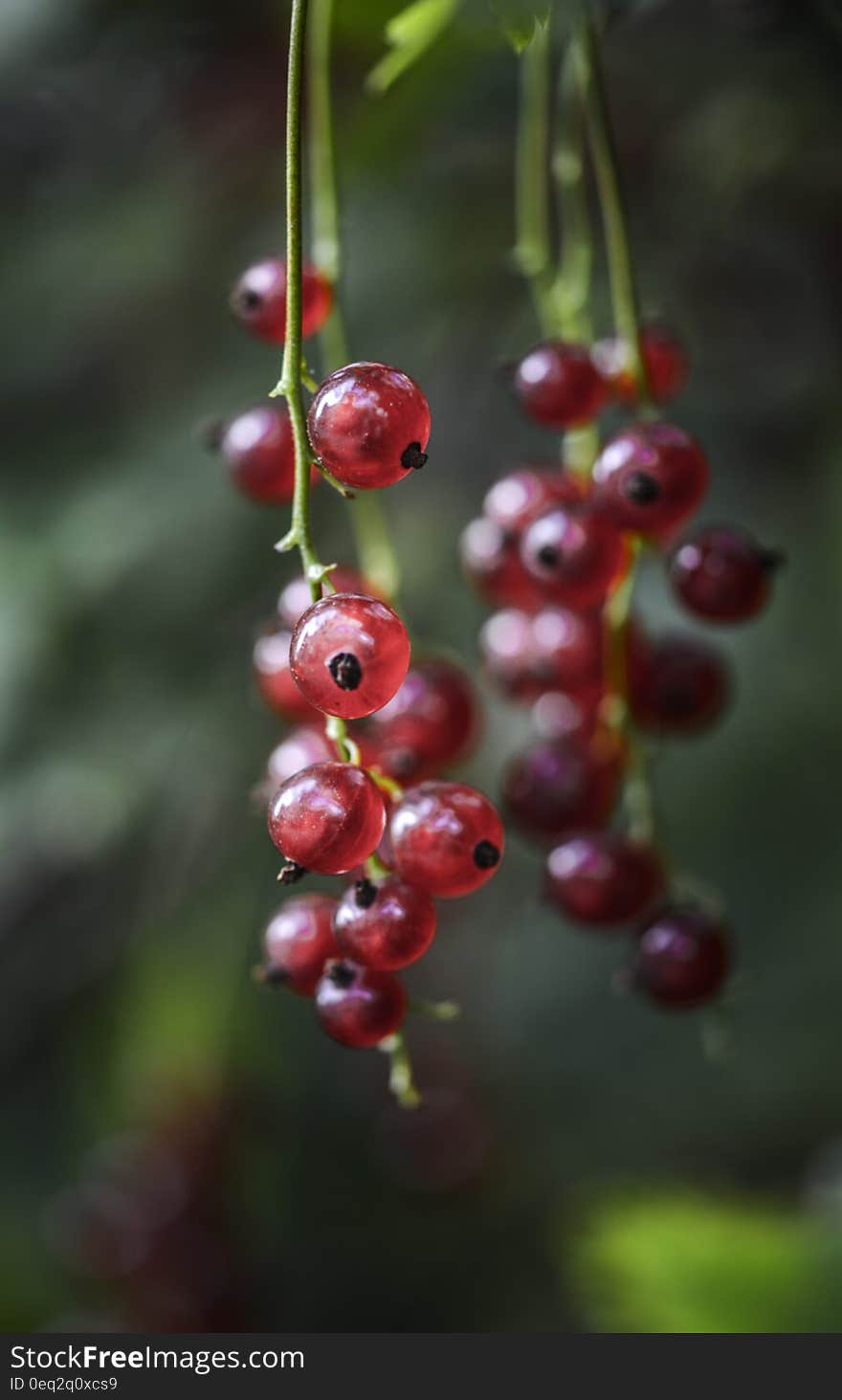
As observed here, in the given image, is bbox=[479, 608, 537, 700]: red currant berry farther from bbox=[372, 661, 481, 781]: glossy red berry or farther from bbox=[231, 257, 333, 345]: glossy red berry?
bbox=[231, 257, 333, 345]: glossy red berry

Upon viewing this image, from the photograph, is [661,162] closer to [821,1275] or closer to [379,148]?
[379,148]

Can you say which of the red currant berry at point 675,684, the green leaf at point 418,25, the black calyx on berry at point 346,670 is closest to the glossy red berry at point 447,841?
the black calyx on berry at point 346,670

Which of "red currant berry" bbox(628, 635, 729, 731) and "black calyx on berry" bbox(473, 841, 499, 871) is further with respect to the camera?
"red currant berry" bbox(628, 635, 729, 731)

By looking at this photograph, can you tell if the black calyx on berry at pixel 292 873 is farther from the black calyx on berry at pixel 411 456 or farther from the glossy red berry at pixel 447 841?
the black calyx on berry at pixel 411 456

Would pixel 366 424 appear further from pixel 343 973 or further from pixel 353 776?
pixel 343 973

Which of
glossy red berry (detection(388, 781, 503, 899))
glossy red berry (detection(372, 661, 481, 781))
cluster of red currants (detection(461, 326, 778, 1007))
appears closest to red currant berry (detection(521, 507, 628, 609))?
cluster of red currants (detection(461, 326, 778, 1007))

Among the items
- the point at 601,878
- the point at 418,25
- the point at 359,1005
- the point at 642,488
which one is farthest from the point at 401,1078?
the point at 418,25

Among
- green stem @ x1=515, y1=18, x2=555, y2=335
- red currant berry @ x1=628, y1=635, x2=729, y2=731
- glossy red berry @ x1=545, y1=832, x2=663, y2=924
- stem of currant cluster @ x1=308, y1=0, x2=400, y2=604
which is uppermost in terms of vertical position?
green stem @ x1=515, y1=18, x2=555, y2=335

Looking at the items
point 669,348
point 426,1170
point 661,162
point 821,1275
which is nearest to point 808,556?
point 661,162
